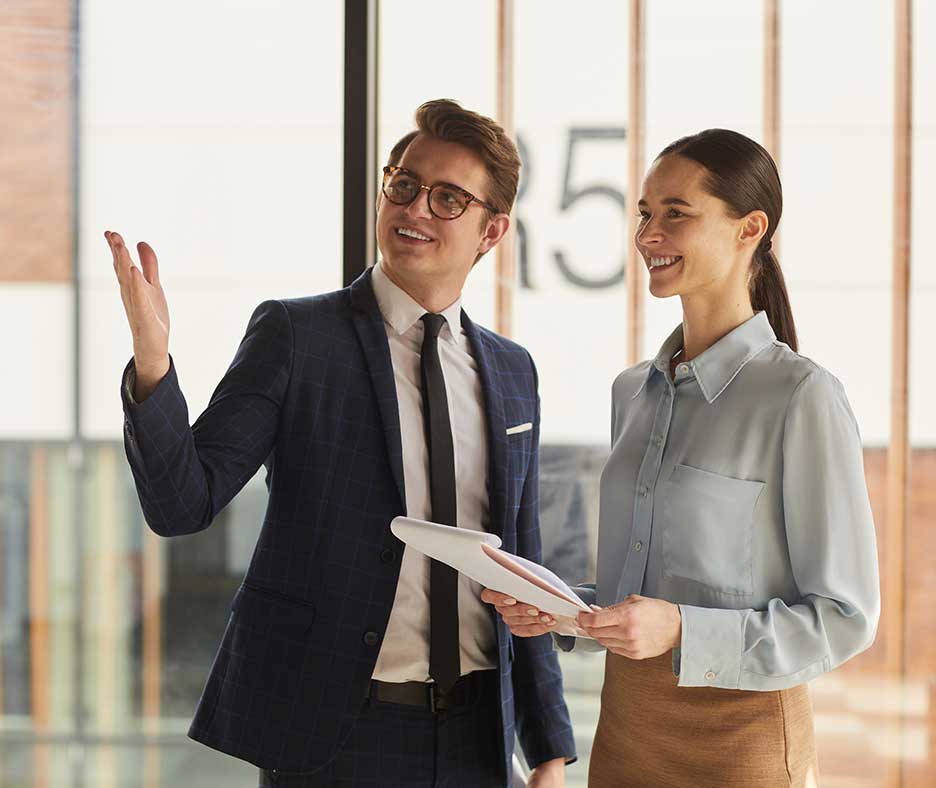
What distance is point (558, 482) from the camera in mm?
2354

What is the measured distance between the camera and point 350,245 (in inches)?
91.5

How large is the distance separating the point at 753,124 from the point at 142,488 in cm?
162

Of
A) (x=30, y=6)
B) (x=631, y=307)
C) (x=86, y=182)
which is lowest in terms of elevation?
(x=631, y=307)

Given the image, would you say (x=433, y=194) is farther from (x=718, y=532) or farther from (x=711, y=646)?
(x=711, y=646)

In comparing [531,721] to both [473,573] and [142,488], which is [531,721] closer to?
[473,573]

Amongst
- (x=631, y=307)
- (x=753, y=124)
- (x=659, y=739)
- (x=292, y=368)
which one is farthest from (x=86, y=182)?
(x=659, y=739)

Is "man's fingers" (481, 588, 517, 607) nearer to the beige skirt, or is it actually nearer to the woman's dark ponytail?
the beige skirt

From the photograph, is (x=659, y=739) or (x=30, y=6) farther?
(x=30, y=6)

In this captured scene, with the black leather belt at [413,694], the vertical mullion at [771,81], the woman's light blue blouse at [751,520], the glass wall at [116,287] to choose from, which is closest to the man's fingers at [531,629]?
the woman's light blue blouse at [751,520]

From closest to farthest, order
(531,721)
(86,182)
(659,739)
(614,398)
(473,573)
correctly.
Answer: (473,573)
(659,739)
(614,398)
(531,721)
(86,182)

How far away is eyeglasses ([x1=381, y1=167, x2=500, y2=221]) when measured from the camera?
1774 mm

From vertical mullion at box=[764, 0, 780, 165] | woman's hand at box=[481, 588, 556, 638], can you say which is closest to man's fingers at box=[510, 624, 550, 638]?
woman's hand at box=[481, 588, 556, 638]

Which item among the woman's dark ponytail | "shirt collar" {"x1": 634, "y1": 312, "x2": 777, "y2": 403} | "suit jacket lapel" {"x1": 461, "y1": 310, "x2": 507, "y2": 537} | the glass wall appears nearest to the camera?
"shirt collar" {"x1": 634, "y1": 312, "x2": 777, "y2": 403}

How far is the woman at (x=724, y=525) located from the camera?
1.33m
